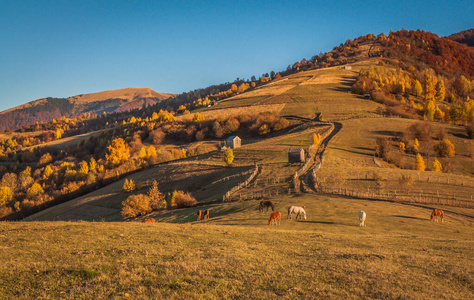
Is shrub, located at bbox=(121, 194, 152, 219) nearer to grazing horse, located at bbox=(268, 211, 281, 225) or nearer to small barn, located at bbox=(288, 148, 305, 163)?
grazing horse, located at bbox=(268, 211, 281, 225)

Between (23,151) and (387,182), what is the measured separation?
186658 millimetres

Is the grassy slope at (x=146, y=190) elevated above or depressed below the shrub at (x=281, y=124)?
below

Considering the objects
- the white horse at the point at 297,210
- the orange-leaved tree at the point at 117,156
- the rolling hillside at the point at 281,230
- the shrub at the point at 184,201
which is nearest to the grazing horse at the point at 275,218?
the rolling hillside at the point at 281,230

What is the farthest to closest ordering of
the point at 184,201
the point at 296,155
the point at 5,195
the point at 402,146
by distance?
the point at 5,195 → the point at 402,146 → the point at 296,155 → the point at 184,201

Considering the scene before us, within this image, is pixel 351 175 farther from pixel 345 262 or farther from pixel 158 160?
pixel 158 160

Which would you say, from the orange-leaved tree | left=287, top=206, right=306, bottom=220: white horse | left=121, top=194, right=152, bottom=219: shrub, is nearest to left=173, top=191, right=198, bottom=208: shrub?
left=121, top=194, right=152, bottom=219: shrub

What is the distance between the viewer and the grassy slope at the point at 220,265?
→ 9.55m

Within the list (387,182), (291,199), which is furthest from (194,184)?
(387,182)

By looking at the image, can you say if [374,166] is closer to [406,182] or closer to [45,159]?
[406,182]

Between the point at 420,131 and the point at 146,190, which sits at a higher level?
the point at 420,131

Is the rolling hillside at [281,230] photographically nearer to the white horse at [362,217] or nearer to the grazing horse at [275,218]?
the white horse at [362,217]

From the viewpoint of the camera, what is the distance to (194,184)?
65.1 metres

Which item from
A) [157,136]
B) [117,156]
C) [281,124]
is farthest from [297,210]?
[157,136]

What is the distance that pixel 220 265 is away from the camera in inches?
473
